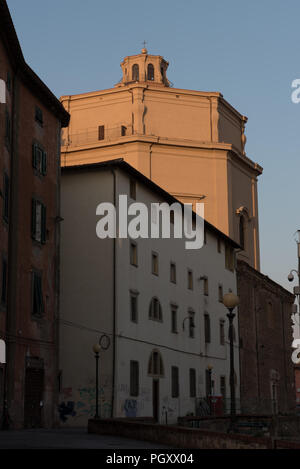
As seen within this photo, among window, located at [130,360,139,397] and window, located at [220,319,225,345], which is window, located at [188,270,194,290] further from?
window, located at [130,360,139,397]

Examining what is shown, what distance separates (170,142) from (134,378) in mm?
24247

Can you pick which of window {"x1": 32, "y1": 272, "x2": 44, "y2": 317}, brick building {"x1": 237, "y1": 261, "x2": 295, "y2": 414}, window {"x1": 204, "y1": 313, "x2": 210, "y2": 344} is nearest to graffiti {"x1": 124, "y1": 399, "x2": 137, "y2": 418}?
window {"x1": 32, "y1": 272, "x2": 44, "y2": 317}

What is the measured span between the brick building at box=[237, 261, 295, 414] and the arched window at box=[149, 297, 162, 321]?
50.7 feet

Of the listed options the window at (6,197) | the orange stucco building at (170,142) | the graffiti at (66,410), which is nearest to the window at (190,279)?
the orange stucco building at (170,142)

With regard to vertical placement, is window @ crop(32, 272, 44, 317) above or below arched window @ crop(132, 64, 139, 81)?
below

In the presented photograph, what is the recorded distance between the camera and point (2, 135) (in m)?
28.7

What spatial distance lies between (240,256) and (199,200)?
20.0 ft

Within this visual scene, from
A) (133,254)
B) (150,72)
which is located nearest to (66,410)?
(133,254)

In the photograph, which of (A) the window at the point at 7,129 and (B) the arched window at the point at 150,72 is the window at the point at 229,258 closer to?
(B) the arched window at the point at 150,72

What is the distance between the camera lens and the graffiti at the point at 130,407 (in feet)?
123

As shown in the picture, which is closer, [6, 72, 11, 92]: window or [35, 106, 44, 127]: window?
[6, 72, 11, 92]: window

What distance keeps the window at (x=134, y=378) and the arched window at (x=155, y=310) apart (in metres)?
3.37

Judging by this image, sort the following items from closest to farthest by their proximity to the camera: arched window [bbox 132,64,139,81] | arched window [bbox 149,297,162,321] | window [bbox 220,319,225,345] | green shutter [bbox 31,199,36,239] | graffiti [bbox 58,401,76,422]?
green shutter [bbox 31,199,36,239]
graffiti [bbox 58,401,76,422]
arched window [bbox 149,297,162,321]
window [bbox 220,319,225,345]
arched window [bbox 132,64,139,81]

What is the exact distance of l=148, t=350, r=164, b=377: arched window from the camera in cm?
4094
